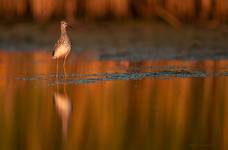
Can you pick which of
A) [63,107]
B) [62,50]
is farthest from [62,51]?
[63,107]

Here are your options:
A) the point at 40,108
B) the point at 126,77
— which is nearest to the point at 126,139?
the point at 40,108

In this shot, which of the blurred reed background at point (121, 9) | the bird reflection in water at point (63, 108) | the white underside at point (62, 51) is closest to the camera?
the bird reflection in water at point (63, 108)

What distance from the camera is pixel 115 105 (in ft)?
39.6

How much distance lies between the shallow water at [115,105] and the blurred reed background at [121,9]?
192 inches

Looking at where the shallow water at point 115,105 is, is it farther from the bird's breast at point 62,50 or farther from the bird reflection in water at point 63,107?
the bird's breast at point 62,50

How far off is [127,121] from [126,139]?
45.4 inches

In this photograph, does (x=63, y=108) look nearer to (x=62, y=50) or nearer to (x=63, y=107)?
(x=63, y=107)

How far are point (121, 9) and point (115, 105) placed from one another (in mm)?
10978

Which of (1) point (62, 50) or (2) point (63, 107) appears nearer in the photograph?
(2) point (63, 107)

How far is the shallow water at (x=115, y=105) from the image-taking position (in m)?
9.75

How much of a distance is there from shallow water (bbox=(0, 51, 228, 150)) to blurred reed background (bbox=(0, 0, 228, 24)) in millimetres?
4889

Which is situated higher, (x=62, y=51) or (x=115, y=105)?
(x=62, y=51)

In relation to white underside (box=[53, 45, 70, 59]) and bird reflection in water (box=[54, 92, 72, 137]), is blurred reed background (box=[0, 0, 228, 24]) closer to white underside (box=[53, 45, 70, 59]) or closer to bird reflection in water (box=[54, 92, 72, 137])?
white underside (box=[53, 45, 70, 59])

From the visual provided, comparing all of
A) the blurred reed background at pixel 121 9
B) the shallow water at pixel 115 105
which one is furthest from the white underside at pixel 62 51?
the blurred reed background at pixel 121 9
